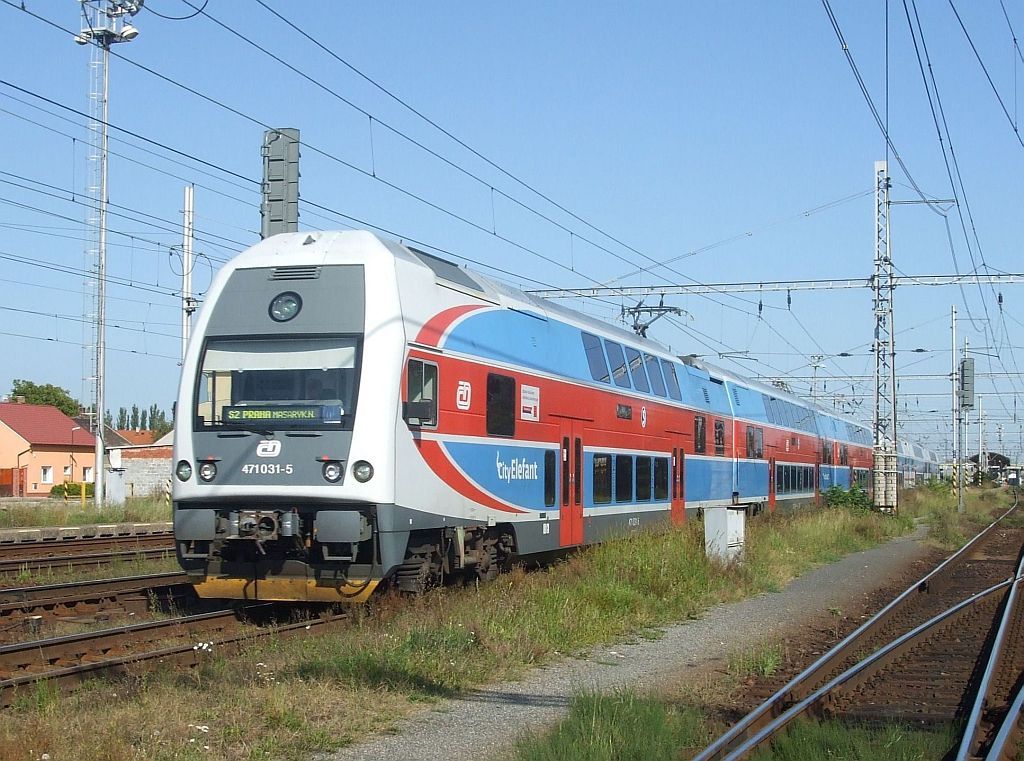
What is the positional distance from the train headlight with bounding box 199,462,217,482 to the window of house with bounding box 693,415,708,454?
12.9 metres

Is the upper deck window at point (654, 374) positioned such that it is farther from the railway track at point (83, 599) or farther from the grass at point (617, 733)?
the grass at point (617, 733)

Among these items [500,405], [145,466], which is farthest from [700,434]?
[145,466]

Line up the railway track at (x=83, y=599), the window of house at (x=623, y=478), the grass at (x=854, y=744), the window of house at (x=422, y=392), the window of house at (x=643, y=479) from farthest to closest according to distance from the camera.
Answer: the window of house at (x=643, y=479), the window of house at (x=623, y=478), the railway track at (x=83, y=599), the window of house at (x=422, y=392), the grass at (x=854, y=744)

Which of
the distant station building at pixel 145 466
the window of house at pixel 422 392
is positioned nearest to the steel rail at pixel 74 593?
the window of house at pixel 422 392

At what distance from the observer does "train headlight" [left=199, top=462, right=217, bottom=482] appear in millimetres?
11656

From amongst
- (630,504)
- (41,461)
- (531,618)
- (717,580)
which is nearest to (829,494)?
(630,504)

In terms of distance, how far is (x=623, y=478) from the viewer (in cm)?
1853

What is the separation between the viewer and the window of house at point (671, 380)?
21.5 meters

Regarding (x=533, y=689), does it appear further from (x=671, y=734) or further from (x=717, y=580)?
(x=717, y=580)

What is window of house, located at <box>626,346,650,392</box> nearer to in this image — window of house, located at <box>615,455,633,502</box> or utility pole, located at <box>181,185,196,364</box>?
window of house, located at <box>615,455,633,502</box>

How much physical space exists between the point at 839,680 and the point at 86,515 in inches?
1001

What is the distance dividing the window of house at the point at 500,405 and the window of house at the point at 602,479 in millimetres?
3234

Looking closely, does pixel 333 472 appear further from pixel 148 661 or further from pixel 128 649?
pixel 148 661

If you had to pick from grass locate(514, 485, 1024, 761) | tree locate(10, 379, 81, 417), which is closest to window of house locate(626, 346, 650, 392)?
grass locate(514, 485, 1024, 761)
